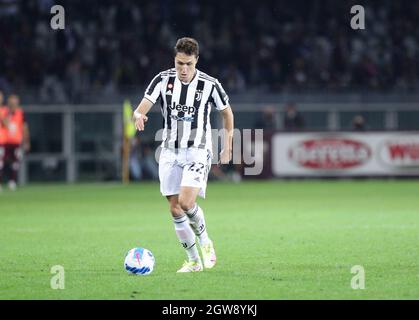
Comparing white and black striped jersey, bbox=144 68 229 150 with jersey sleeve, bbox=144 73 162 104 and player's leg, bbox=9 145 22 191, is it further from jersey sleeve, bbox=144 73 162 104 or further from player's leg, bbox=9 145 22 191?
player's leg, bbox=9 145 22 191

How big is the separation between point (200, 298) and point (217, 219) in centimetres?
814

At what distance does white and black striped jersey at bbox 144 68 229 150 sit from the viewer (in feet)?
32.1

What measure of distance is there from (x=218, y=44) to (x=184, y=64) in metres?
21.7

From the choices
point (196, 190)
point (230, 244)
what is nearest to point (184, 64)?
point (196, 190)

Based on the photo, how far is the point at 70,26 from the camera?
101ft

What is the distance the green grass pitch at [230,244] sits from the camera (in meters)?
8.27

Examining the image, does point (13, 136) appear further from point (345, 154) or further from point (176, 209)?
point (176, 209)

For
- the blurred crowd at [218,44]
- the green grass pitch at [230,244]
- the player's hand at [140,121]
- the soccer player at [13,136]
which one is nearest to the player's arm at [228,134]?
the player's hand at [140,121]

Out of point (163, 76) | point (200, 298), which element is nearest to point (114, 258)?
point (163, 76)

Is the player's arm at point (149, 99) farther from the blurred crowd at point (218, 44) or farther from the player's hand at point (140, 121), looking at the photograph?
the blurred crowd at point (218, 44)

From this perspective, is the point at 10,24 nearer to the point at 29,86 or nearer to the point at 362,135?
the point at 29,86

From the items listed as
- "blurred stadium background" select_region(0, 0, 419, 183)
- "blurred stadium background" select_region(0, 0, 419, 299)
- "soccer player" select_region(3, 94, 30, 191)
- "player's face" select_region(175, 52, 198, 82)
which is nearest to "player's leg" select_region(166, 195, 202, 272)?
"player's face" select_region(175, 52, 198, 82)

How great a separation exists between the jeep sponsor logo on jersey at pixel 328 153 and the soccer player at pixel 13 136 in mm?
7278

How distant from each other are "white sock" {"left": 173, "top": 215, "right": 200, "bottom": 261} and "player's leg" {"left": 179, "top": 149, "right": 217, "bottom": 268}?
0.26ft
